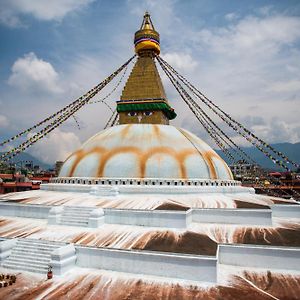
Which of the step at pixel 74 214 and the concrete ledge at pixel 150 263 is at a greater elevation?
the step at pixel 74 214

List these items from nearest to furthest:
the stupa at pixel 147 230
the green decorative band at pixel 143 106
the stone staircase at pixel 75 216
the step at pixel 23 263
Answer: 1. the stupa at pixel 147 230
2. the step at pixel 23 263
3. the stone staircase at pixel 75 216
4. the green decorative band at pixel 143 106

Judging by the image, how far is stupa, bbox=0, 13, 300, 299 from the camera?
24.8 feet

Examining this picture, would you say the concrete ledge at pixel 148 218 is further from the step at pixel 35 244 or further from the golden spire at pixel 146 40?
the golden spire at pixel 146 40

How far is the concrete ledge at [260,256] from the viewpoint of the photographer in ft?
27.1

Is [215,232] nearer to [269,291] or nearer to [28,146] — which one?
[269,291]

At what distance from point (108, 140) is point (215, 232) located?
25.6 ft

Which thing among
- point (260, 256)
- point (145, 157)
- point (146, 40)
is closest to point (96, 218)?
point (145, 157)

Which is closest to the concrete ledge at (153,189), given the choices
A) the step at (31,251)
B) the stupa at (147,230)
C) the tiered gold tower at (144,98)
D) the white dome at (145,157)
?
the stupa at (147,230)

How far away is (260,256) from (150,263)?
3.26 metres

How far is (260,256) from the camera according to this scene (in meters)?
8.50

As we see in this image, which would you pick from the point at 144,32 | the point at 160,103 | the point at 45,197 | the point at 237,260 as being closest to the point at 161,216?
the point at 237,260

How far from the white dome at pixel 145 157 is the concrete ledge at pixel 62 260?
5.77 meters

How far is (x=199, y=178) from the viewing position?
1415cm

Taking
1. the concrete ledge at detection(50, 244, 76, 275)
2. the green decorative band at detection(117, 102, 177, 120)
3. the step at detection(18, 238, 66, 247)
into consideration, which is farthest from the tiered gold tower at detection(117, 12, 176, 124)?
the concrete ledge at detection(50, 244, 76, 275)
